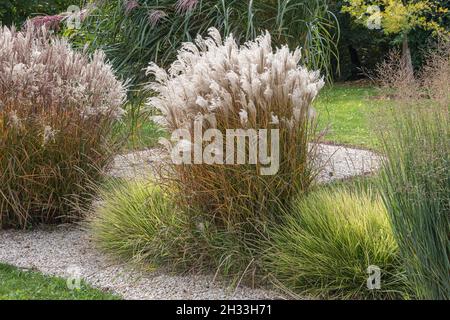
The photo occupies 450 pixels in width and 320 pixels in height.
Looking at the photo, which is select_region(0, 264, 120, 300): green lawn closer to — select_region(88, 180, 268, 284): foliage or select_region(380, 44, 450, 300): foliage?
select_region(88, 180, 268, 284): foliage

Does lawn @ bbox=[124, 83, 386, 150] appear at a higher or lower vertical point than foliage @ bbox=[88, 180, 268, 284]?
higher

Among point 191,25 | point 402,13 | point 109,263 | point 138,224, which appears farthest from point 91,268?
point 402,13

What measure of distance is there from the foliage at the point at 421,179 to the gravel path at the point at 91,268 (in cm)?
95

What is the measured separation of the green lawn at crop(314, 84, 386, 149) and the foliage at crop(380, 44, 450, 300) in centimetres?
21

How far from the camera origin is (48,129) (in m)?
5.30

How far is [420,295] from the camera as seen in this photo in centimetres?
345

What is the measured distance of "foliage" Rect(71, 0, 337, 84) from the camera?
6.61 meters

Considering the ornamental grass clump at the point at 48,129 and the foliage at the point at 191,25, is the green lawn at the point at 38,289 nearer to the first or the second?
the ornamental grass clump at the point at 48,129

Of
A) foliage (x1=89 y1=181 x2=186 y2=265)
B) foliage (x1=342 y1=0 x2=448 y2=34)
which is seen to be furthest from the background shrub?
foliage (x1=342 y1=0 x2=448 y2=34)

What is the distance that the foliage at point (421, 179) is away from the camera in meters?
3.33

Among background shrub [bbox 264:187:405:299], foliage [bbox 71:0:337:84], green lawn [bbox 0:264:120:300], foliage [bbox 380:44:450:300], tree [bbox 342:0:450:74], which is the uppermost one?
tree [bbox 342:0:450:74]

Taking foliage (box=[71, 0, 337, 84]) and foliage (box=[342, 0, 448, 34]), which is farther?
foliage (box=[342, 0, 448, 34])

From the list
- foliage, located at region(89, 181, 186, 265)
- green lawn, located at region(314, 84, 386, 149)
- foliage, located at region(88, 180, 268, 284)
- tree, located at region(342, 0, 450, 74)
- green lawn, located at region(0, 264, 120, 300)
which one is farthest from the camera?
tree, located at region(342, 0, 450, 74)

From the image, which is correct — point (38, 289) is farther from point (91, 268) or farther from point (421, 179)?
point (421, 179)
